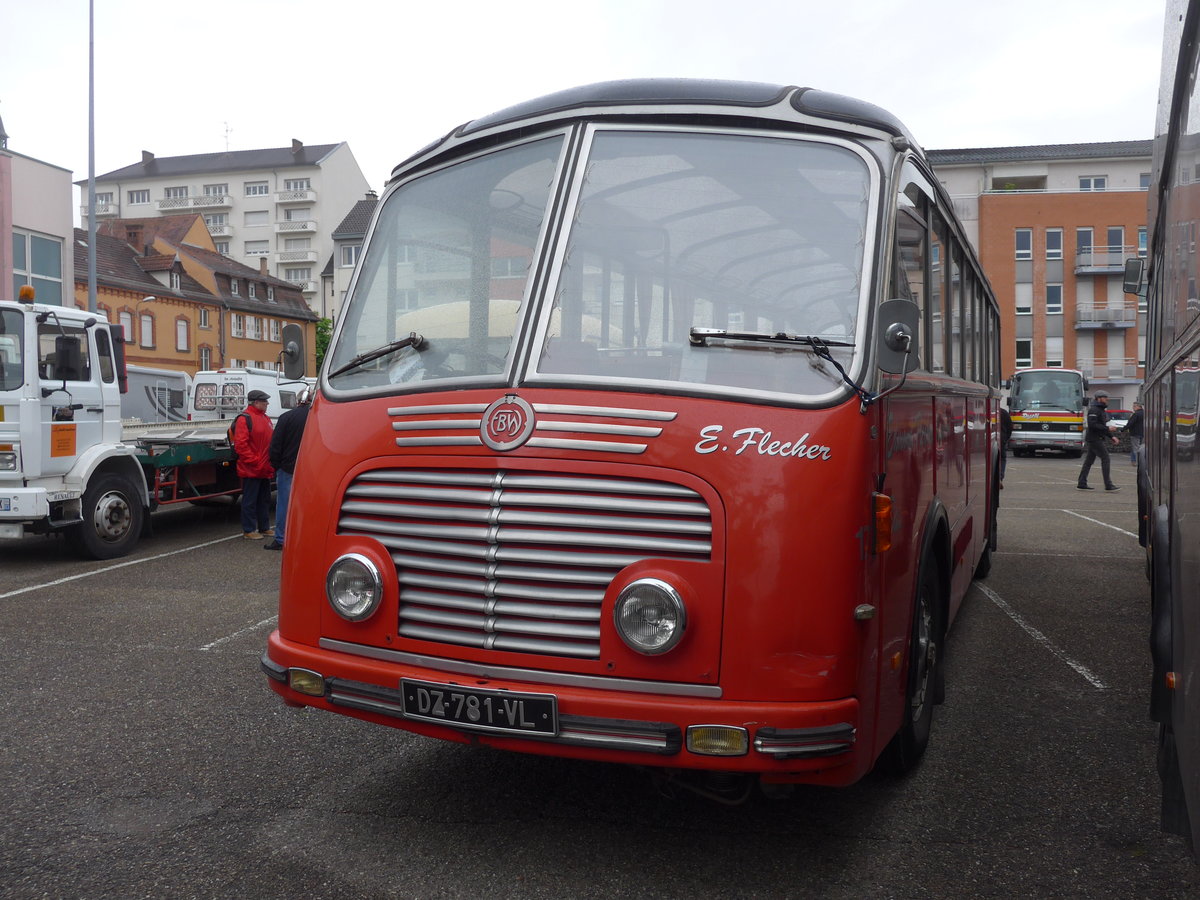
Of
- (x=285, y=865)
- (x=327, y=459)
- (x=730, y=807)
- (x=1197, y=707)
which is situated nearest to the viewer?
(x=1197, y=707)

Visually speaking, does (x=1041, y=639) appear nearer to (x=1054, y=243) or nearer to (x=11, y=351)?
(x=11, y=351)

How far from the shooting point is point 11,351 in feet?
33.8

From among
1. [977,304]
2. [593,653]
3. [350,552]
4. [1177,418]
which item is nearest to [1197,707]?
[1177,418]

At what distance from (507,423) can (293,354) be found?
198cm

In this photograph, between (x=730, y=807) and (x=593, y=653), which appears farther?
(x=730, y=807)

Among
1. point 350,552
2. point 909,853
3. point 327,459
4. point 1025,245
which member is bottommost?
point 909,853

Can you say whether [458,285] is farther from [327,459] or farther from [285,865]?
[285,865]

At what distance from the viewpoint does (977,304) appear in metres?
7.48

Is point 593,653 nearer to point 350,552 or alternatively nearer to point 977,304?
point 350,552

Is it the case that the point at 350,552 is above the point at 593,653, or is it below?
above

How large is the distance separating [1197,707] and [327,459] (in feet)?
9.20

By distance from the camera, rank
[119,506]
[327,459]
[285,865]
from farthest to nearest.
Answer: [119,506]
[327,459]
[285,865]

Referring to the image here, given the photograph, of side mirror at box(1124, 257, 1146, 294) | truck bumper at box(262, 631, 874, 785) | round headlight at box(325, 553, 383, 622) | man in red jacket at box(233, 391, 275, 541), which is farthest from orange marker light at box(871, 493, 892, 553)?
man in red jacket at box(233, 391, 275, 541)

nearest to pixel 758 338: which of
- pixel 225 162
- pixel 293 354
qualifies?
pixel 293 354
